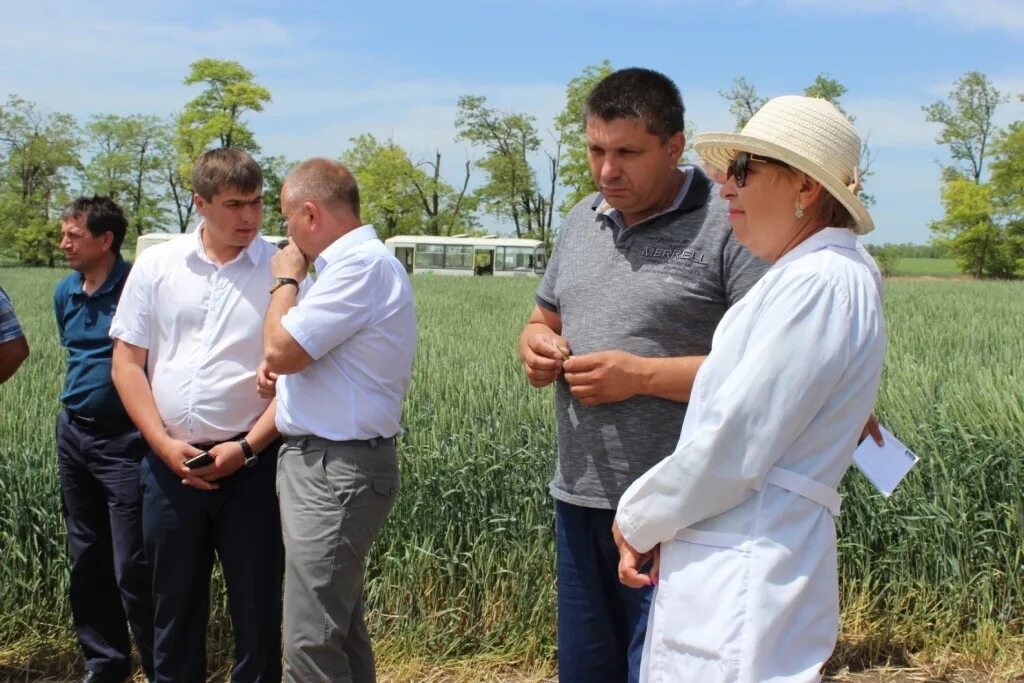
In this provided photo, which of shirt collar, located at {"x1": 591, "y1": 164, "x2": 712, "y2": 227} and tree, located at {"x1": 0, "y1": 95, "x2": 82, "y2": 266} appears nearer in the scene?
shirt collar, located at {"x1": 591, "y1": 164, "x2": 712, "y2": 227}

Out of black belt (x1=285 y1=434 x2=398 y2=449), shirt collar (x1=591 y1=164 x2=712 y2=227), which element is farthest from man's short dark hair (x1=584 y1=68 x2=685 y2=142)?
black belt (x1=285 y1=434 x2=398 y2=449)

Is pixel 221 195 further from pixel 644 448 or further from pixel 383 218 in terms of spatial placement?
pixel 383 218

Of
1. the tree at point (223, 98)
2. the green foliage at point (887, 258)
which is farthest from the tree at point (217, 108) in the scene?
the green foliage at point (887, 258)

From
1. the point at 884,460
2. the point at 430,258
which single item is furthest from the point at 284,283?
the point at 430,258

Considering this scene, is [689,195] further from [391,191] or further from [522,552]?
[391,191]

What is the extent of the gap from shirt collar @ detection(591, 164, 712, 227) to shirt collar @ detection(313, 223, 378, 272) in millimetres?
619

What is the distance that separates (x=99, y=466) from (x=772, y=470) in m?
2.44

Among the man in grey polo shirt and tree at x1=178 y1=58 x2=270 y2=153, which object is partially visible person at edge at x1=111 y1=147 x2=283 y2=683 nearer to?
the man in grey polo shirt

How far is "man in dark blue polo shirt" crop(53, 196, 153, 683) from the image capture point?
3135 mm

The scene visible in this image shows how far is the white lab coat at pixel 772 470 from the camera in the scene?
56.9 inches

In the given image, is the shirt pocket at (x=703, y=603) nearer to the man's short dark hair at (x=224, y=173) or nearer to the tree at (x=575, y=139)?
the man's short dark hair at (x=224, y=173)

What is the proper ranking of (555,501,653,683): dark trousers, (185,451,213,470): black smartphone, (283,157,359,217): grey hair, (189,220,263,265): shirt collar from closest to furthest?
1. (555,501,653,683): dark trousers
2. (283,157,359,217): grey hair
3. (185,451,213,470): black smartphone
4. (189,220,263,265): shirt collar

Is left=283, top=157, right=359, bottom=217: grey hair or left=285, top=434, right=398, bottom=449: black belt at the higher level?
left=283, top=157, right=359, bottom=217: grey hair

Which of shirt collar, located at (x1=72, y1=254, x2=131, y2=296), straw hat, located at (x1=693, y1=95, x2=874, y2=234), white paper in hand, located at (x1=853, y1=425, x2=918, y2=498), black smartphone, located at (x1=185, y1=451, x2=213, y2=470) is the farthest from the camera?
shirt collar, located at (x1=72, y1=254, x2=131, y2=296)
